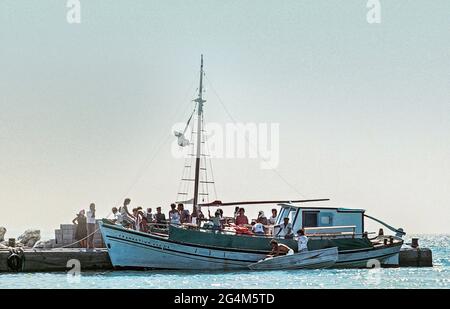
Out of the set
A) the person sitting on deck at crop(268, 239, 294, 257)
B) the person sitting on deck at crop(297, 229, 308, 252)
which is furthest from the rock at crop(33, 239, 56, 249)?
the person sitting on deck at crop(297, 229, 308, 252)

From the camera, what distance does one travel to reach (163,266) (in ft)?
105

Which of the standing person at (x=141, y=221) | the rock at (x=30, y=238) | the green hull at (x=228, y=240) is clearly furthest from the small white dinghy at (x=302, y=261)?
the rock at (x=30, y=238)

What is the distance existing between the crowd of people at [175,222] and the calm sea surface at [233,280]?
1.96 metres

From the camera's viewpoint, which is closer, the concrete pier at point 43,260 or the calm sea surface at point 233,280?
the calm sea surface at point 233,280

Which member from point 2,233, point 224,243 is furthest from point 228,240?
point 2,233

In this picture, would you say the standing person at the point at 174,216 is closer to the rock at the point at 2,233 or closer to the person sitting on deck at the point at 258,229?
the person sitting on deck at the point at 258,229

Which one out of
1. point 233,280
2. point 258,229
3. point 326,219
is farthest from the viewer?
point 326,219

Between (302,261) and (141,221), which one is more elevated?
(141,221)

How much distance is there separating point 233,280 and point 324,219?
28.3ft

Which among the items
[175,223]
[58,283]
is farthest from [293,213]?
[58,283]

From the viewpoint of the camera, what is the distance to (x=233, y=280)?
26.8 m

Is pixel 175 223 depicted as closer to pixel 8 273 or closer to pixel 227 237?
pixel 227 237

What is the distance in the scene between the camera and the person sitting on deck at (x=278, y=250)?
3186 cm

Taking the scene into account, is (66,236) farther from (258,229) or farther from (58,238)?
(258,229)
